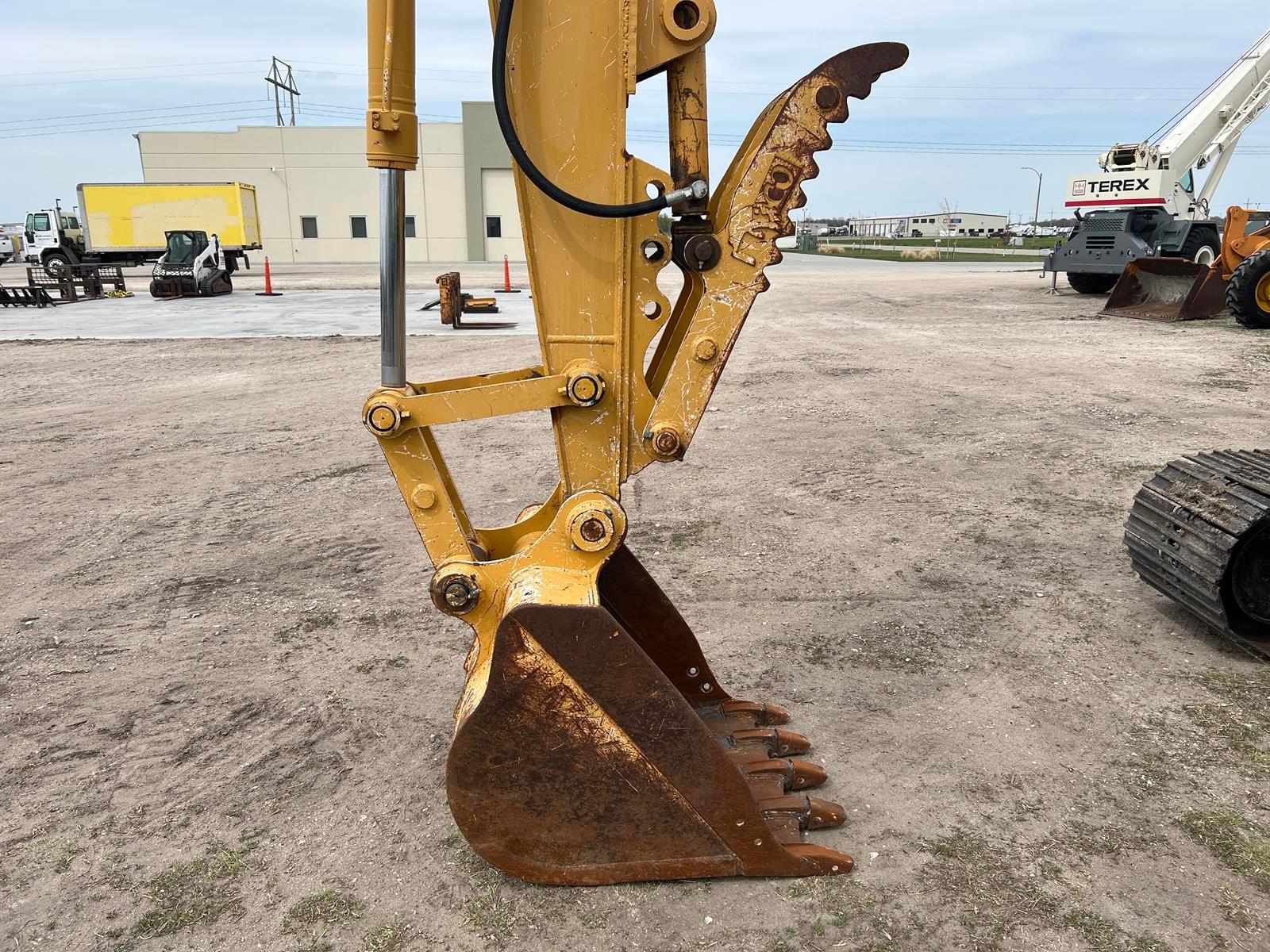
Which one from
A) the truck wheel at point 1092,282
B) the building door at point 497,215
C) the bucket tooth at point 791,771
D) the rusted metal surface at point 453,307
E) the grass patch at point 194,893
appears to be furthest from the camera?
the building door at point 497,215

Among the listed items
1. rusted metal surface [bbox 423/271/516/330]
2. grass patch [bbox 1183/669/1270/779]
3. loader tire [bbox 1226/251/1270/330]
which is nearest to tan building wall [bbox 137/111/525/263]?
rusted metal surface [bbox 423/271/516/330]

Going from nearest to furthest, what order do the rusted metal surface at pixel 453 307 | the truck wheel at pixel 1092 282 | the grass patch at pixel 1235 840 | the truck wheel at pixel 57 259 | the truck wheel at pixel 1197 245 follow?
1. the grass patch at pixel 1235 840
2. the rusted metal surface at pixel 453 307
3. the truck wheel at pixel 1197 245
4. the truck wheel at pixel 1092 282
5. the truck wheel at pixel 57 259

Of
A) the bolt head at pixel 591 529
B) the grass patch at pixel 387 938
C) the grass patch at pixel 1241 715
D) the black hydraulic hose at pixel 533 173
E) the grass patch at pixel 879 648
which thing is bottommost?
the grass patch at pixel 387 938

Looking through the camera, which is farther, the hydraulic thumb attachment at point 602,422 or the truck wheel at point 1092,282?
the truck wheel at point 1092,282

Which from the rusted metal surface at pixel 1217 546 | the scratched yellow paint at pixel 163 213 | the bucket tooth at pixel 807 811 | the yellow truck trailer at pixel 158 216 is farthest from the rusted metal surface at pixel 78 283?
the rusted metal surface at pixel 1217 546

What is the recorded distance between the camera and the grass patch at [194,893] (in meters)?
2.41

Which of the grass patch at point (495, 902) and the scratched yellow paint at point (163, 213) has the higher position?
the scratched yellow paint at point (163, 213)

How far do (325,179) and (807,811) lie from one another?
46.4m

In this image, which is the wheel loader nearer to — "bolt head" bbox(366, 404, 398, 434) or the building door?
"bolt head" bbox(366, 404, 398, 434)

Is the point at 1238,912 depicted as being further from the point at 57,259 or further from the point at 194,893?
the point at 57,259

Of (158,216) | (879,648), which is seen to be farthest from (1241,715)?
(158,216)

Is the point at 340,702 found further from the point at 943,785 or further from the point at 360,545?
the point at 943,785

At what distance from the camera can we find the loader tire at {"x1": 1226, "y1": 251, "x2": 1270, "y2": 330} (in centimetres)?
1252

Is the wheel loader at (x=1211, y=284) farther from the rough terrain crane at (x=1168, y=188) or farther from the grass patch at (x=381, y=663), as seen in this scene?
the grass patch at (x=381, y=663)
